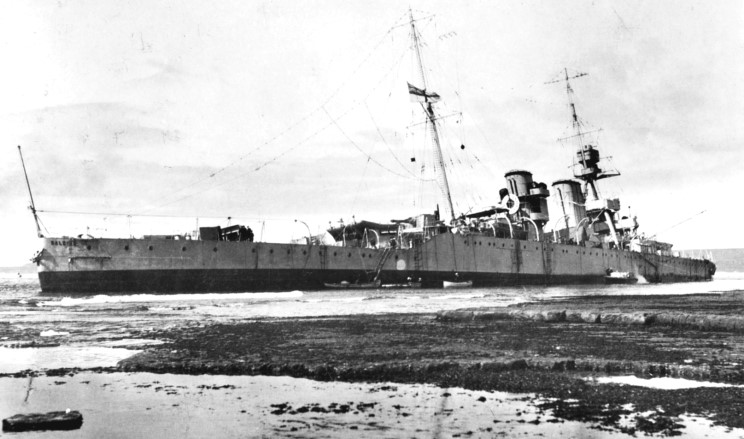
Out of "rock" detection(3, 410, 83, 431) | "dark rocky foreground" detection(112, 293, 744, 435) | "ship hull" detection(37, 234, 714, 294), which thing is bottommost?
"dark rocky foreground" detection(112, 293, 744, 435)

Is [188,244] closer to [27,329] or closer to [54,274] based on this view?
[54,274]

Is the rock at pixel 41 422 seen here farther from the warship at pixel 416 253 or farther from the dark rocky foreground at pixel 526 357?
the warship at pixel 416 253

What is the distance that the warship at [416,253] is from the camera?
3434cm

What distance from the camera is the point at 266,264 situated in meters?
37.5

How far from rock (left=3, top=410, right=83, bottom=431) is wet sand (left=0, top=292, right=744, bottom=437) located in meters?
0.90

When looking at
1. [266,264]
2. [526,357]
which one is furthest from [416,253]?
[526,357]

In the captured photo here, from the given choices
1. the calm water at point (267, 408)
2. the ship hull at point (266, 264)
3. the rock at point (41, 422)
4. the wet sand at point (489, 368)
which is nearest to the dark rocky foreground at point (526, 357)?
the wet sand at point (489, 368)

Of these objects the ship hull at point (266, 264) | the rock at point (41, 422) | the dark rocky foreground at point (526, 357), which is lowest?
the dark rocky foreground at point (526, 357)

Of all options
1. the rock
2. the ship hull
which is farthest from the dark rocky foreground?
the ship hull

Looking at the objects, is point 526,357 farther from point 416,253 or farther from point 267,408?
point 416,253

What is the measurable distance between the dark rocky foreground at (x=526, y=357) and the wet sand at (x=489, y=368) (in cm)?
2

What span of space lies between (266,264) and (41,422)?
112 ft

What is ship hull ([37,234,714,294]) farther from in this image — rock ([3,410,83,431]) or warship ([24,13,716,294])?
rock ([3,410,83,431])

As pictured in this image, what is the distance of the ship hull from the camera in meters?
34.2
